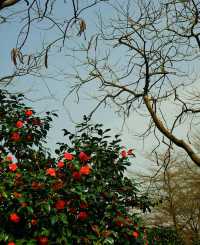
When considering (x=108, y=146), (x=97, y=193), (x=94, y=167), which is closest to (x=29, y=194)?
(x=97, y=193)

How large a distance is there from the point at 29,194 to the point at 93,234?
914 mm

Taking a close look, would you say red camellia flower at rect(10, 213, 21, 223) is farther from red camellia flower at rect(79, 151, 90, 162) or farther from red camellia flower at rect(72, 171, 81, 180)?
red camellia flower at rect(79, 151, 90, 162)

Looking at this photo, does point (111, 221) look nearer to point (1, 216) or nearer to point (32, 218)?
point (32, 218)

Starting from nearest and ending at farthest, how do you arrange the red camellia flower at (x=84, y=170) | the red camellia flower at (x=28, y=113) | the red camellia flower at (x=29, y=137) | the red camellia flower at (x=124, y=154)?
the red camellia flower at (x=84, y=170)
the red camellia flower at (x=124, y=154)
the red camellia flower at (x=29, y=137)
the red camellia flower at (x=28, y=113)

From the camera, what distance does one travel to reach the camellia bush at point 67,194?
4.00 m

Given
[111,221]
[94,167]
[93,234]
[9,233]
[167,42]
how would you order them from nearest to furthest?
[9,233] → [93,234] → [111,221] → [94,167] → [167,42]

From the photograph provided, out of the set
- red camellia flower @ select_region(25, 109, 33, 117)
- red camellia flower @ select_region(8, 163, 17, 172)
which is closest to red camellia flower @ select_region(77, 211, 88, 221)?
red camellia flower @ select_region(8, 163, 17, 172)

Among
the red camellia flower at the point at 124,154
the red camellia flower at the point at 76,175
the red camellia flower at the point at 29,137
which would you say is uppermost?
the red camellia flower at the point at 29,137

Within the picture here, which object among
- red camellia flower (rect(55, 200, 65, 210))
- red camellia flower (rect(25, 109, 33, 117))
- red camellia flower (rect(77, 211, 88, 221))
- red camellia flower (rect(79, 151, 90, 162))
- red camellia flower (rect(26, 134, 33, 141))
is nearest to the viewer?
red camellia flower (rect(55, 200, 65, 210))

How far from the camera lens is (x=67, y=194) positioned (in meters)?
4.28

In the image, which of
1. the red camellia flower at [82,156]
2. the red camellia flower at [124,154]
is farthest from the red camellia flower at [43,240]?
the red camellia flower at [124,154]

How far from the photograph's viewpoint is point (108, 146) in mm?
5426

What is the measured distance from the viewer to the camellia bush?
4.00 meters

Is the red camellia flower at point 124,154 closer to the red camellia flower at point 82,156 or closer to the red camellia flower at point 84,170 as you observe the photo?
the red camellia flower at point 82,156
